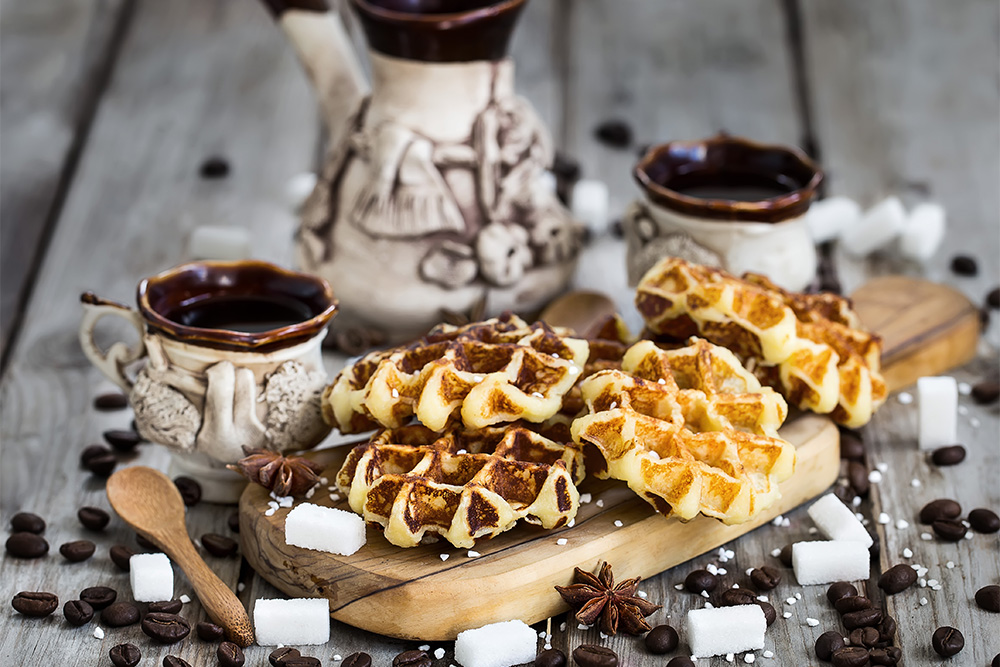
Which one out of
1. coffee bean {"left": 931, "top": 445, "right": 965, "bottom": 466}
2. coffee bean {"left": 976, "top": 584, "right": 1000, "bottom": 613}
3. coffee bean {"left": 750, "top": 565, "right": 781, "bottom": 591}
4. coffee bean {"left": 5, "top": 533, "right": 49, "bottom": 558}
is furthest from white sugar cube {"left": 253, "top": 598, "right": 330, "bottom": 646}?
coffee bean {"left": 931, "top": 445, "right": 965, "bottom": 466}

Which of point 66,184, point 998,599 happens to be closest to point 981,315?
point 998,599

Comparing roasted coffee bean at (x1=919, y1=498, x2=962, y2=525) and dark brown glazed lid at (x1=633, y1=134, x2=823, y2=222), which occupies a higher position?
dark brown glazed lid at (x1=633, y1=134, x2=823, y2=222)

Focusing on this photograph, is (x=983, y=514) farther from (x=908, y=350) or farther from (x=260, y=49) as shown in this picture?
(x=260, y=49)

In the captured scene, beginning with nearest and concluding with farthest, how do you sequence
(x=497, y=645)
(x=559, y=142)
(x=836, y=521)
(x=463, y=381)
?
(x=497, y=645), (x=463, y=381), (x=836, y=521), (x=559, y=142)

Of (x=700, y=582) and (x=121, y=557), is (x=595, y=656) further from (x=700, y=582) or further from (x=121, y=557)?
(x=121, y=557)

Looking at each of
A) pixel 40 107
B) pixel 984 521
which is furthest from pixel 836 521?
pixel 40 107

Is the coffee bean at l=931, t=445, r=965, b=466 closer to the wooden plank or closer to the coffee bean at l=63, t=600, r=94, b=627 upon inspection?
the coffee bean at l=63, t=600, r=94, b=627
